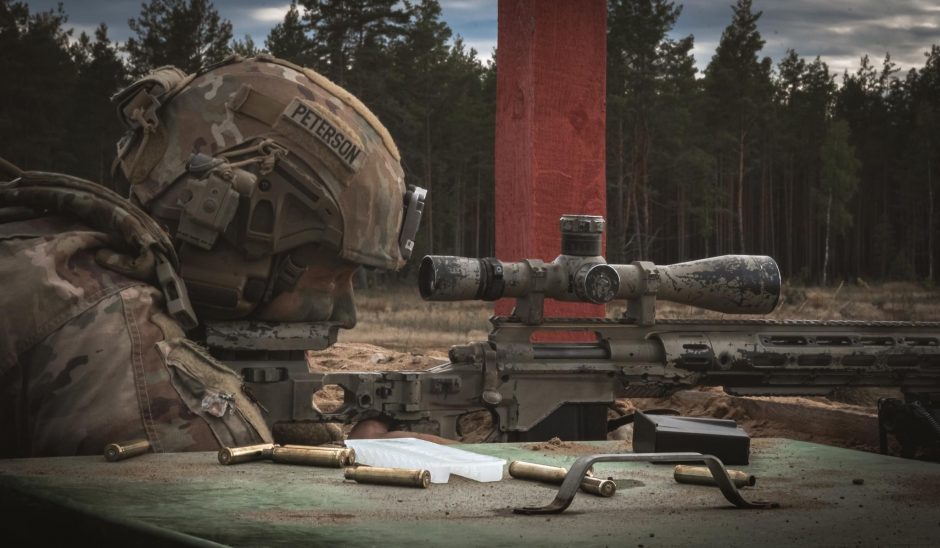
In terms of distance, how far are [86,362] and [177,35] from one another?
39.1m

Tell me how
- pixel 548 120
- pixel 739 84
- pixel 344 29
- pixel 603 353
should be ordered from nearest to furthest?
pixel 603 353 → pixel 548 120 → pixel 344 29 → pixel 739 84

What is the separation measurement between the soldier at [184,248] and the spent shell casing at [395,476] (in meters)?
1.30

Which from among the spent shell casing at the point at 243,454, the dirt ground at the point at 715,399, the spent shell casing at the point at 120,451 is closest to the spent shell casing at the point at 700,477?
the spent shell casing at the point at 243,454

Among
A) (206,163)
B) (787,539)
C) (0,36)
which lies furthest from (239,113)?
(0,36)

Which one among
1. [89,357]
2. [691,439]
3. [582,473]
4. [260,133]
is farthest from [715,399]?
[582,473]

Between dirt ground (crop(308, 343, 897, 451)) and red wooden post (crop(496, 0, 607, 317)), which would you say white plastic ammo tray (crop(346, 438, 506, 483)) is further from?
red wooden post (crop(496, 0, 607, 317))

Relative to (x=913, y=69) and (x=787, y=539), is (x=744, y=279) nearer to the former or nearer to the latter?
(x=787, y=539)

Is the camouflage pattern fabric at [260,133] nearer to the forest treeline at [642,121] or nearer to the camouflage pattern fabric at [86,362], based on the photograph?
the camouflage pattern fabric at [86,362]

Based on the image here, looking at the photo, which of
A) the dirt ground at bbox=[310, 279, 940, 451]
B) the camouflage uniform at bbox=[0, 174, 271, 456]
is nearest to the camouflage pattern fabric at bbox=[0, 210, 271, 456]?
the camouflage uniform at bbox=[0, 174, 271, 456]

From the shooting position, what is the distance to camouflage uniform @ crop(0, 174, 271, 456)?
3420 mm

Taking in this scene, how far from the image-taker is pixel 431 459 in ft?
8.50

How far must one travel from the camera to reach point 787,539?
1918 millimetres

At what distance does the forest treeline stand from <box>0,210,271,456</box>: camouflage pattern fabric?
32.4 m

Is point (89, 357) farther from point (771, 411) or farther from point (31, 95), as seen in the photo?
point (31, 95)
